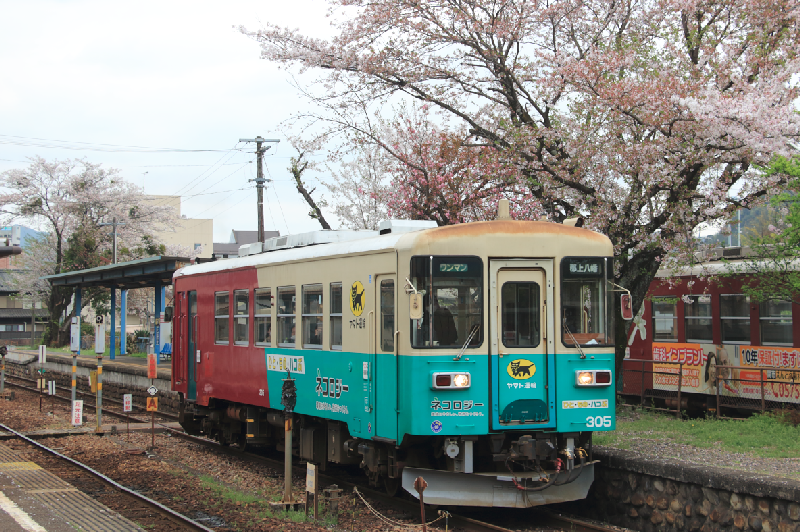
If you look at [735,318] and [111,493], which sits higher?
[735,318]

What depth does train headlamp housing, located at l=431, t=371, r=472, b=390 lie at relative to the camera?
8.41 metres

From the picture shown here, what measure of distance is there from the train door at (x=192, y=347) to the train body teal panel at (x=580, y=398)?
8.07 meters

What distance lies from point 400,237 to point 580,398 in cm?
253

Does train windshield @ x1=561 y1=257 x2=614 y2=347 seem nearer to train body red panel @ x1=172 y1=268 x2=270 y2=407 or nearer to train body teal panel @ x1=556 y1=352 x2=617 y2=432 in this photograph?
train body teal panel @ x1=556 y1=352 x2=617 y2=432

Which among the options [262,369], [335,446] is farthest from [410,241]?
[262,369]

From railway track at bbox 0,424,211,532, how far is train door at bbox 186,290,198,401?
2.48m

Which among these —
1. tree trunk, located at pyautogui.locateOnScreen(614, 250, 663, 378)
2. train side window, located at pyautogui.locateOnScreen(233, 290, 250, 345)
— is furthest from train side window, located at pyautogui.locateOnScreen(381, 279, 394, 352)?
tree trunk, located at pyautogui.locateOnScreen(614, 250, 663, 378)

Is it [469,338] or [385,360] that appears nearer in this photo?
[469,338]

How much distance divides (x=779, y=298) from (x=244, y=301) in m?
9.19

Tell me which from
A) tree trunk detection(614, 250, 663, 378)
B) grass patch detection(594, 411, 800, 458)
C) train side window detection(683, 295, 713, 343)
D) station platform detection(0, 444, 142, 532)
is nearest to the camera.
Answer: station platform detection(0, 444, 142, 532)

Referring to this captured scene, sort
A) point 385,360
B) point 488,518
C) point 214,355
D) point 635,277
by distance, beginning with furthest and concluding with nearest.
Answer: point 635,277, point 214,355, point 488,518, point 385,360

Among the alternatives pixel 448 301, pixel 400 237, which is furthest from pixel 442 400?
pixel 400 237

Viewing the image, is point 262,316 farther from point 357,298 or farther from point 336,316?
point 357,298

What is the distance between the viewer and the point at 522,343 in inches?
347
